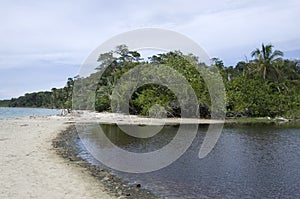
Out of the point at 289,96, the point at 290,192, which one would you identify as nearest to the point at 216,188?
the point at 290,192

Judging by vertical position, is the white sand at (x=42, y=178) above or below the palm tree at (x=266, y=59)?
below

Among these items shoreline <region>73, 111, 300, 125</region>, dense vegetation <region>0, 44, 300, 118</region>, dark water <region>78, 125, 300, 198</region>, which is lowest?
dark water <region>78, 125, 300, 198</region>

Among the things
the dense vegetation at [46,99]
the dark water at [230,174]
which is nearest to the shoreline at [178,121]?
the dark water at [230,174]

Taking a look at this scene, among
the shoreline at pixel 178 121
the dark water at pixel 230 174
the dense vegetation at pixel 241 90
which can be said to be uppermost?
the dense vegetation at pixel 241 90

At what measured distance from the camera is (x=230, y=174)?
15750mm

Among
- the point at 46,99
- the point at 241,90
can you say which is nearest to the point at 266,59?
the point at 241,90

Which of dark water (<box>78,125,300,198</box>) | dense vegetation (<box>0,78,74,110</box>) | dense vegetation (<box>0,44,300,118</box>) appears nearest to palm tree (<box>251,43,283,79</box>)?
dense vegetation (<box>0,44,300,118</box>)

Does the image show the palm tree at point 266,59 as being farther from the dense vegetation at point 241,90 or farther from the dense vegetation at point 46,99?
the dense vegetation at point 46,99

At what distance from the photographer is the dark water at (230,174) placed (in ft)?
42.2

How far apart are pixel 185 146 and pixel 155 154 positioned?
12.6ft

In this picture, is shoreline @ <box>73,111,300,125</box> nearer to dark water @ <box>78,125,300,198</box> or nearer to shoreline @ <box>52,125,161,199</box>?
dark water @ <box>78,125,300,198</box>

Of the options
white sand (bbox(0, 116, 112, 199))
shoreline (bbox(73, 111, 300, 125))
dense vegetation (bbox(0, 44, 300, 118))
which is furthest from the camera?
dense vegetation (bbox(0, 44, 300, 118))

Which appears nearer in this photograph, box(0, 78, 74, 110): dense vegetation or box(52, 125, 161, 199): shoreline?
box(52, 125, 161, 199): shoreline

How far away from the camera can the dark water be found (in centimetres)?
1288
